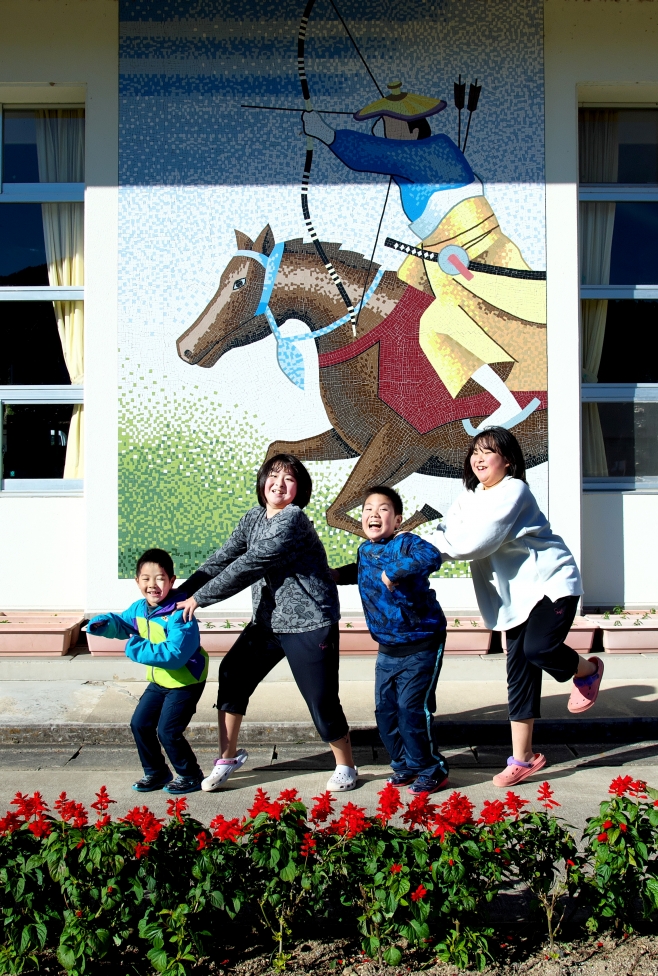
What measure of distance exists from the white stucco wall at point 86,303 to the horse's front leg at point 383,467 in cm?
206

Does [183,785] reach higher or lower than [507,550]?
lower

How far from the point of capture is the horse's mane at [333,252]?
750cm

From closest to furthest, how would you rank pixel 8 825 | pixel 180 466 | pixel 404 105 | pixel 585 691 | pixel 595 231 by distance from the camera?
pixel 8 825
pixel 585 691
pixel 180 466
pixel 404 105
pixel 595 231

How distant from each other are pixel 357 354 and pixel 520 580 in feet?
11.7

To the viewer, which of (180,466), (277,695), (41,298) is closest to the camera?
(277,695)

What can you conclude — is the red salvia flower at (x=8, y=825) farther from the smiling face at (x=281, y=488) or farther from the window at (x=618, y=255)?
the window at (x=618, y=255)

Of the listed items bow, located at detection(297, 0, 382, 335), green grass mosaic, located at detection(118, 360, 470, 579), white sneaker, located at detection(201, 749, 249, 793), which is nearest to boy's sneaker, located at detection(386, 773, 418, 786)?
white sneaker, located at detection(201, 749, 249, 793)

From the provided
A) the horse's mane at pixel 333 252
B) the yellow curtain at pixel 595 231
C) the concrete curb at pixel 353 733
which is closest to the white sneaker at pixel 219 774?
the concrete curb at pixel 353 733

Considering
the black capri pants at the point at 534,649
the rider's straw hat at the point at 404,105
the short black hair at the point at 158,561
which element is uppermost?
the rider's straw hat at the point at 404,105

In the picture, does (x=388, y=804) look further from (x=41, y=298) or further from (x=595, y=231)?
(x=595, y=231)

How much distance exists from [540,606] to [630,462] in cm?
417

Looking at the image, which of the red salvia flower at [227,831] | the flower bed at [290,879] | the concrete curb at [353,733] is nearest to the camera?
the flower bed at [290,879]

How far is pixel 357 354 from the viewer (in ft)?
24.6

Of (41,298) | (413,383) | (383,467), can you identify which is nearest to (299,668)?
(383,467)
